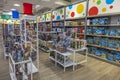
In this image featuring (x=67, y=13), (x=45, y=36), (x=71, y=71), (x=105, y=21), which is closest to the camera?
(x=71, y=71)

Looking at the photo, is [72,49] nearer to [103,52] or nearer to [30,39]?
[30,39]

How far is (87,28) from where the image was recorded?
440cm

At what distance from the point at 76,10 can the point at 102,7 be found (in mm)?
1512

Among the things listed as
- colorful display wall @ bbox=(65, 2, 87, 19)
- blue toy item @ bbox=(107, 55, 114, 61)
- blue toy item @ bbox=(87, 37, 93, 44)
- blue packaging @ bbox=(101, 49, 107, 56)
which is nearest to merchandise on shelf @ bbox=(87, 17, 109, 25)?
colorful display wall @ bbox=(65, 2, 87, 19)

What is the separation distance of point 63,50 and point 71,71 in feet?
2.33

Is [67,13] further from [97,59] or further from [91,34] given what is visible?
[97,59]

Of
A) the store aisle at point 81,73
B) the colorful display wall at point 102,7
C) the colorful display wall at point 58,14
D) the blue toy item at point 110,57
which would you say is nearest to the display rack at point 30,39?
the store aisle at point 81,73

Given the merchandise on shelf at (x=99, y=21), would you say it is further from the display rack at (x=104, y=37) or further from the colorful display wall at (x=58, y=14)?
the colorful display wall at (x=58, y=14)

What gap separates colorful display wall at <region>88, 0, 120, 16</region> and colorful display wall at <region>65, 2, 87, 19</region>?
0.38 m

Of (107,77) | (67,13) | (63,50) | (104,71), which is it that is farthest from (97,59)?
(67,13)

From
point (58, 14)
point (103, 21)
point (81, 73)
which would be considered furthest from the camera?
point (58, 14)

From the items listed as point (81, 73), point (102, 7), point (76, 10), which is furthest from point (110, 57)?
point (76, 10)

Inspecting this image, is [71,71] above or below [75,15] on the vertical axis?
below

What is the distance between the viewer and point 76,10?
4984 millimetres
